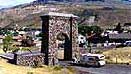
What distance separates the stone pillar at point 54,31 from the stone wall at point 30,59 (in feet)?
2.87

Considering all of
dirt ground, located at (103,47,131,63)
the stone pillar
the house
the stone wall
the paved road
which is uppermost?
the stone pillar

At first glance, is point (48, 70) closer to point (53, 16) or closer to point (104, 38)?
point (53, 16)

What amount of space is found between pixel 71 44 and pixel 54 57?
4.41 meters

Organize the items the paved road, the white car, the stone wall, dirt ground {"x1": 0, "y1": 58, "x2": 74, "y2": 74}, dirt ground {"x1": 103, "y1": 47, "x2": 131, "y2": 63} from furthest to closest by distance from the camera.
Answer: dirt ground {"x1": 103, "y1": 47, "x2": 131, "y2": 63} → the white car → the paved road → the stone wall → dirt ground {"x1": 0, "y1": 58, "x2": 74, "y2": 74}

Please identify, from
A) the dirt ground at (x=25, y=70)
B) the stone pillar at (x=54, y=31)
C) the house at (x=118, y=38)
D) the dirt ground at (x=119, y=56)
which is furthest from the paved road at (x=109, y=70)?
the house at (x=118, y=38)

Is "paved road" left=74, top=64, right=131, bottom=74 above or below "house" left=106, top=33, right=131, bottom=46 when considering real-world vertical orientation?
above

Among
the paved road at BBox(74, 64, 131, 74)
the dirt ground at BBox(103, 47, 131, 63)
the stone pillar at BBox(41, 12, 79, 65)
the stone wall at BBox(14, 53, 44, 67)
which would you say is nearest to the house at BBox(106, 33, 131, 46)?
the dirt ground at BBox(103, 47, 131, 63)

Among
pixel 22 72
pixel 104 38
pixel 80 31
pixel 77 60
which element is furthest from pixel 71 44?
pixel 80 31

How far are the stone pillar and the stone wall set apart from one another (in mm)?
874

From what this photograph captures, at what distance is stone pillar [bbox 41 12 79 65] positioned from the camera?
42.7m

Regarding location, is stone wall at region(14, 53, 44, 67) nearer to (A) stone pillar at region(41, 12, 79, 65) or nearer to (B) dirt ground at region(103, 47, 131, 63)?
(A) stone pillar at region(41, 12, 79, 65)

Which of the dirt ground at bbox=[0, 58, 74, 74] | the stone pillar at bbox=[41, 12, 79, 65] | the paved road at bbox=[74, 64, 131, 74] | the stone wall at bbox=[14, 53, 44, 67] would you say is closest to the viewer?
the dirt ground at bbox=[0, 58, 74, 74]

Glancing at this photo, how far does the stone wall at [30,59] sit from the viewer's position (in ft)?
130

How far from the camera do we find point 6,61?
39.4 m
